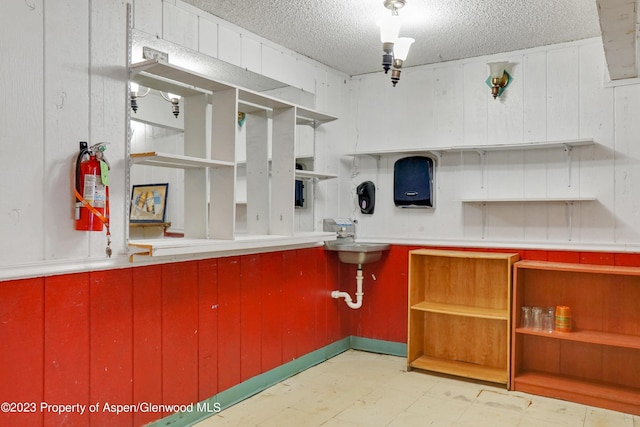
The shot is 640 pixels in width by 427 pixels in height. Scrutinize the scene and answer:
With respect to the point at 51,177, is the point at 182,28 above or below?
above

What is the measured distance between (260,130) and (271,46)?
62cm

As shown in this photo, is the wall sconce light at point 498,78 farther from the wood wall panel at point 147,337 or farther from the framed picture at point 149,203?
the wood wall panel at point 147,337

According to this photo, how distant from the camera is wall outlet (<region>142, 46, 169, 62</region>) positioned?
8.06ft

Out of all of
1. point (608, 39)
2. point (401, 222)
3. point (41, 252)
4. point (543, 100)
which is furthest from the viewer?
point (401, 222)

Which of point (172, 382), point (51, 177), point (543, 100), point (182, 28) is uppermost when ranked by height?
point (182, 28)

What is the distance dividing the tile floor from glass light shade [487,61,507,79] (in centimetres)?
216

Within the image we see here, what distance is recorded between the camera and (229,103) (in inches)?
103

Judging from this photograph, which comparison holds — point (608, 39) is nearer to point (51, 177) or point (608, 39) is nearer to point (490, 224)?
point (490, 224)

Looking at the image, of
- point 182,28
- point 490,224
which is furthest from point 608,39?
point 182,28

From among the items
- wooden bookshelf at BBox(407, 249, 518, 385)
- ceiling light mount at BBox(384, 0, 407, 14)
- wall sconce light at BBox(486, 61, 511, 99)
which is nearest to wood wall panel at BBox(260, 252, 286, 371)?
wooden bookshelf at BBox(407, 249, 518, 385)

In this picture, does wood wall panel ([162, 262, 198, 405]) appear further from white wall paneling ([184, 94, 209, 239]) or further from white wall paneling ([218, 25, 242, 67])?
white wall paneling ([218, 25, 242, 67])

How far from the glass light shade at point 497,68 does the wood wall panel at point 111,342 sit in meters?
2.77

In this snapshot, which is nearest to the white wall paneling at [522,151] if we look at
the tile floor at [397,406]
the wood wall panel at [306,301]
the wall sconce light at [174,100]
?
the wood wall panel at [306,301]

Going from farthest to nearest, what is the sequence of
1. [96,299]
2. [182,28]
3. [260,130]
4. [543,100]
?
[543,100]
[260,130]
[182,28]
[96,299]
